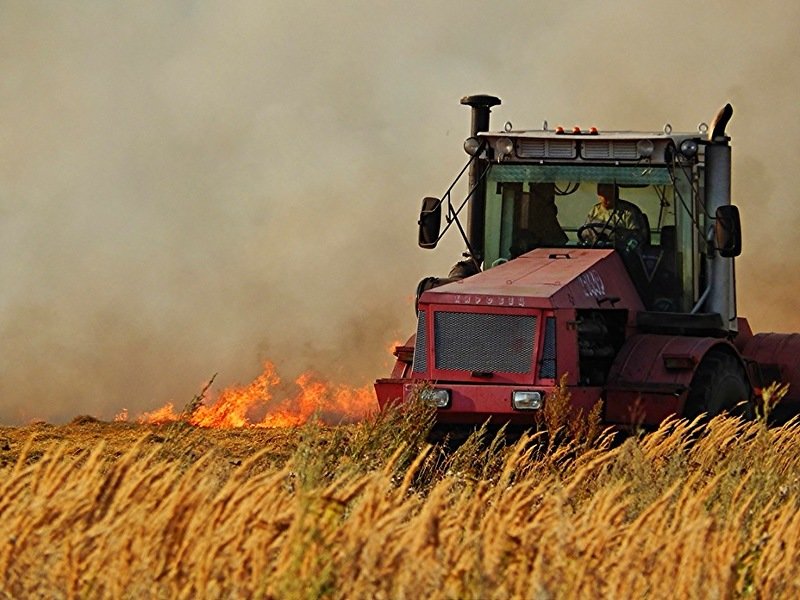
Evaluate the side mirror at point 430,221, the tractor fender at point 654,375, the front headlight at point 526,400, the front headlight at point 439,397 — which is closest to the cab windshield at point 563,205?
the side mirror at point 430,221

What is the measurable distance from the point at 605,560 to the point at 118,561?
1433mm

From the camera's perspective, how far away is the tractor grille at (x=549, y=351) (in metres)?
11.9

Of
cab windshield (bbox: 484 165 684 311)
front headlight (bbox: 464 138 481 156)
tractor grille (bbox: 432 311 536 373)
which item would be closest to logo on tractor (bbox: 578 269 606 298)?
tractor grille (bbox: 432 311 536 373)

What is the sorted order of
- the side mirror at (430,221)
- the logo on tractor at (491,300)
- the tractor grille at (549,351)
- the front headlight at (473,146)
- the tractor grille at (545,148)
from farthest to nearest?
the front headlight at (473,146) → the tractor grille at (545,148) → the side mirror at (430,221) → the logo on tractor at (491,300) → the tractor grille at (549,351)

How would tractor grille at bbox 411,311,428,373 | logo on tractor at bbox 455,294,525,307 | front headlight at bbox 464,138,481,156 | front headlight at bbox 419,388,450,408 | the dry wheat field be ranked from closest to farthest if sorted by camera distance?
the dry wheat field → front headlight at bbox 419,388,450,408 → logo on tractor at bbox 455,294,525,307 → tractor grille at bbox 411,311,428,373 → front headlight at bbox 464,138,481,156

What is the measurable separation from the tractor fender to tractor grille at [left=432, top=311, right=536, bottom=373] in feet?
2.50

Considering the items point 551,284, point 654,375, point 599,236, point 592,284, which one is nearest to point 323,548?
point 551,284

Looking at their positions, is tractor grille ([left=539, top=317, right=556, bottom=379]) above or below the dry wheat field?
above

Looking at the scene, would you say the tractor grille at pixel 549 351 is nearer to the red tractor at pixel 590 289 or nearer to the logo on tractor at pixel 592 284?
the red tractor at pixel 590 289

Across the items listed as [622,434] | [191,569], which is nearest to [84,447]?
[622,434]

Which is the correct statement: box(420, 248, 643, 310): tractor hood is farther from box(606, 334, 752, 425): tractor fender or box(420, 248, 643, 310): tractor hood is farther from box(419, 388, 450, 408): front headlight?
box(419, 388, 450, 408): front headlight

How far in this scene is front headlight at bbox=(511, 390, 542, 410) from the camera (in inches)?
461

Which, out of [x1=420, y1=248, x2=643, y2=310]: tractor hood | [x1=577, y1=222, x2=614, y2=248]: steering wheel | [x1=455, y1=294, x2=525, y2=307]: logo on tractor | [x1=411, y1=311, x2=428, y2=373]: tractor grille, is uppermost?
[x1=577, y1=222, x2=614, y2=248]: steering wheel

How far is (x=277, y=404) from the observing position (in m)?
19.8
